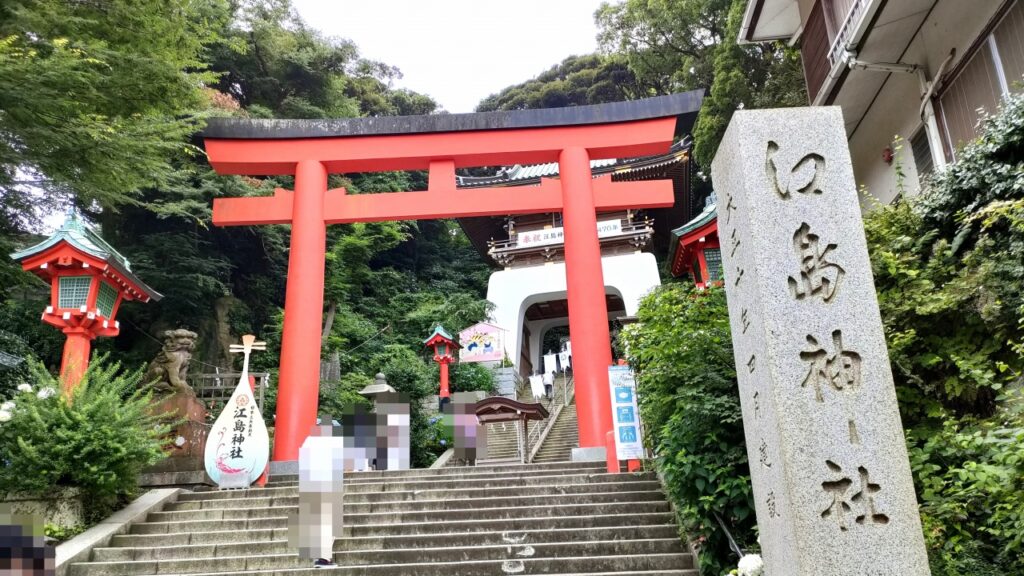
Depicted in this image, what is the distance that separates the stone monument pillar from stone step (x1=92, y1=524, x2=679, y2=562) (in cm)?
297

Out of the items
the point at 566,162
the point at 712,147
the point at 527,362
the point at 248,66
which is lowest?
the point at 527,362

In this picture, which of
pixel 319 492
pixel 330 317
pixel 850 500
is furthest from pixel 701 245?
pixel 330 317

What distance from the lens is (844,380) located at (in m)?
3.17

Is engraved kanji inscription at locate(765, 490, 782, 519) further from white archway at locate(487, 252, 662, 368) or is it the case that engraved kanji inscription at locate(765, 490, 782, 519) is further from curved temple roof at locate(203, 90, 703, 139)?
white archway at locate(487, 252, 662, 368)

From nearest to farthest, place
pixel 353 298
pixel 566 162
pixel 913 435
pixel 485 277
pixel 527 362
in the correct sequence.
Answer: pixel 913 435 < pixel 566 162 < pixel 353 298 < pixel 527 362 < pixel 485 277

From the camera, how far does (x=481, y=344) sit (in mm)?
19078

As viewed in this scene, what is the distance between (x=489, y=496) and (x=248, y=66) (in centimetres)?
1736

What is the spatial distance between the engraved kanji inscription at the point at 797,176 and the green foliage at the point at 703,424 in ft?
6.45

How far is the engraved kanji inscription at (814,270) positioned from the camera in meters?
3.31

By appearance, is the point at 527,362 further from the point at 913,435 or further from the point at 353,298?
the point at 913,435

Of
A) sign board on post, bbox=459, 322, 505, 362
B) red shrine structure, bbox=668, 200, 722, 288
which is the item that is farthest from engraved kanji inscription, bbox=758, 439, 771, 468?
sign board on post, bbox=459, 322, 505, 362

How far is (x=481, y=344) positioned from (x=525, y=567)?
13357mm

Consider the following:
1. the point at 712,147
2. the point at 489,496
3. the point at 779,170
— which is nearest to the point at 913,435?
the point at 779,170

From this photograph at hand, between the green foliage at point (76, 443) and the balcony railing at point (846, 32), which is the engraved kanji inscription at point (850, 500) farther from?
the green foliage at point (76, 443)
